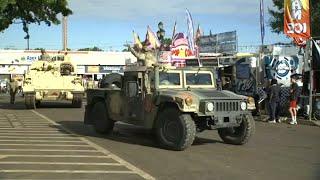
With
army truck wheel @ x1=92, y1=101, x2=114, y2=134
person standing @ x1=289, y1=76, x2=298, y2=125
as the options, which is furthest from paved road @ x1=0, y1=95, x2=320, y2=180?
person standing @ x1=289, y1=76, x2=298, y2=125

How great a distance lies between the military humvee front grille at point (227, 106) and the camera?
12.8 meters

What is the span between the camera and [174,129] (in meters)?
12.8

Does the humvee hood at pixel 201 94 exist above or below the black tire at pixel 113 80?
below

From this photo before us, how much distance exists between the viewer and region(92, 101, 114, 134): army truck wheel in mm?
15836

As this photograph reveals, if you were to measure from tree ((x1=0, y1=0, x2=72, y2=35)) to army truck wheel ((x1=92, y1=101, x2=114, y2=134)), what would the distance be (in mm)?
16537

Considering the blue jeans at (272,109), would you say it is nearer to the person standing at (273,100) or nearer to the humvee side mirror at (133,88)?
the person standing at (273,100)

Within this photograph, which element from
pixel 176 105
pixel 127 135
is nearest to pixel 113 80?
pixel 127 135

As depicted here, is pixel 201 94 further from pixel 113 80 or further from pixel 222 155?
pixel 113 80

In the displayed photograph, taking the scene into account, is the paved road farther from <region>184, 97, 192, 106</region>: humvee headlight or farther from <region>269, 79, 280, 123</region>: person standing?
<region>269, 79, 280, 123</region>: person standing

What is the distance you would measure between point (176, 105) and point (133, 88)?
1.77 metres

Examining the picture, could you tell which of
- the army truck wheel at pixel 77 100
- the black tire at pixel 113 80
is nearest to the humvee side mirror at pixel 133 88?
the black tire at pixel 113 80

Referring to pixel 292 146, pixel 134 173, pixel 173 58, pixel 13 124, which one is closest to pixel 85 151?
pixel 134 173

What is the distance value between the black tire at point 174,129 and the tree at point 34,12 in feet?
65.9

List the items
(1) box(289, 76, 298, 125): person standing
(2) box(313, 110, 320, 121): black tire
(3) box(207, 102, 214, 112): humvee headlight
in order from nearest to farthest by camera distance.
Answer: (3) box(207, 102, 214, 112): humvee headlight → (1) box(289, 76, 298, 125): person standing → (2) box(313, 110, 320, 121): black tire
